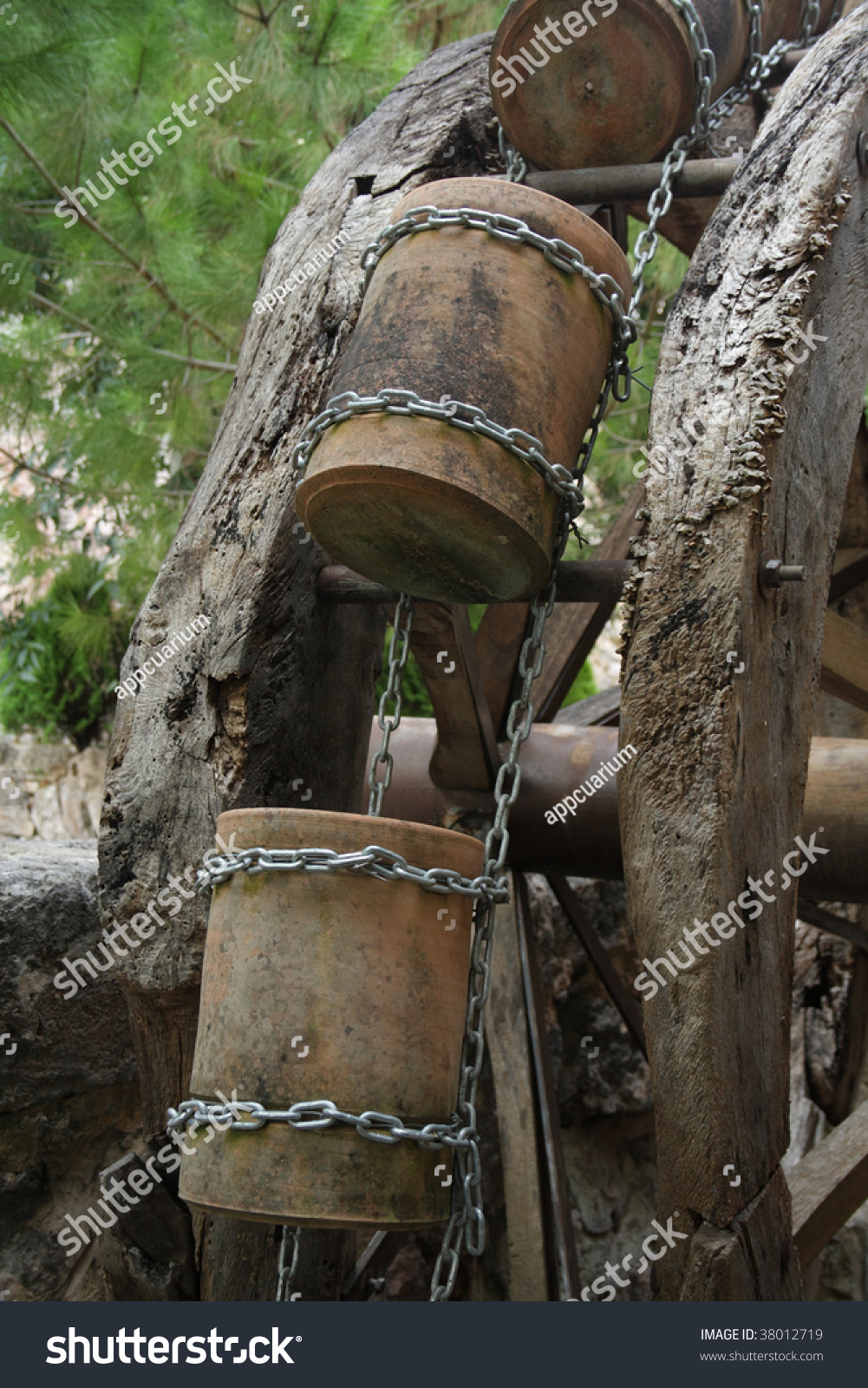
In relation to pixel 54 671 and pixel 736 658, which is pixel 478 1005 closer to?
pixel 736 658

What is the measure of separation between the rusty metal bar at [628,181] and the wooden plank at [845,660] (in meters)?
0.99

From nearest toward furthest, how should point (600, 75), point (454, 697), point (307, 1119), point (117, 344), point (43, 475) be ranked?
point (307, 1119) < point (600, 75) < point (454, 697) < point (117, 344) < point (43, 475)

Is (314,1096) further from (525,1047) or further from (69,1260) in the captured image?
(69,1260)

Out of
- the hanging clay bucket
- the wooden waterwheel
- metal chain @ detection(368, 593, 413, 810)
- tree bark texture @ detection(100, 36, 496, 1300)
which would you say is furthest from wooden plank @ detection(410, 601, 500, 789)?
the hanging clay bucket

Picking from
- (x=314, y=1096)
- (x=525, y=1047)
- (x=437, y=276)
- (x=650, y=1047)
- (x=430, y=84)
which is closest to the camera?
(x=314, y=1096)

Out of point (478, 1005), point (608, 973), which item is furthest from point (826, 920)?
Answer: point (478, 1005)

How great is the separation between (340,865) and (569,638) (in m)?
2.13

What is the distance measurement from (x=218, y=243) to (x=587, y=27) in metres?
2.82

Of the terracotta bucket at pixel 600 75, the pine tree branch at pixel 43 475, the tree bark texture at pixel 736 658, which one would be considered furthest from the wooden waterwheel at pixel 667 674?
the pine tree branch at pixel 43 475

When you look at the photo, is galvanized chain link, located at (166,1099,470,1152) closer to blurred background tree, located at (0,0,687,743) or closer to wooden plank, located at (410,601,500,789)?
wooden plank, located at (410,601,500,789)

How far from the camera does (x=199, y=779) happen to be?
2.14 meters

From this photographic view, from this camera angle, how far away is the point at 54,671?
709 centimetres

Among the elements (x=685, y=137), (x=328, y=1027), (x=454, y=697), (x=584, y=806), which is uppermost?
(x=685, y=137)

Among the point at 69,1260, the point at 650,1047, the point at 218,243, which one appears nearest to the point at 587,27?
the point at 650,1047
